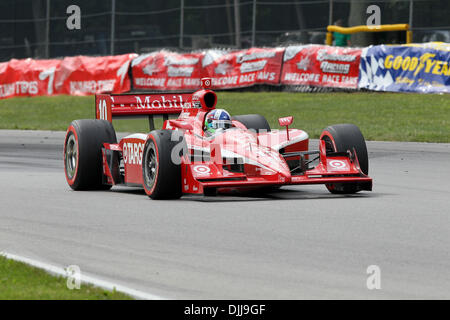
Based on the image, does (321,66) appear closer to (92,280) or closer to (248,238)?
(248,238)

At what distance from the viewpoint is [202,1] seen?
30688 mm

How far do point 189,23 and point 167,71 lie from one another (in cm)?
295

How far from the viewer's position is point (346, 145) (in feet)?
35.1

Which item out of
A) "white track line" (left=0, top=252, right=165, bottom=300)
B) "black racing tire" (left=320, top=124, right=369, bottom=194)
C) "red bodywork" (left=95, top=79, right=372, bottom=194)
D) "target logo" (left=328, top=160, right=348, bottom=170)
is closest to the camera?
"white track line" (left=0, top=252, right=165, bottom=300)

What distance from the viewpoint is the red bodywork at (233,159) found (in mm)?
9961

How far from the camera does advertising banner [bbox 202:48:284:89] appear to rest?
2639 cm

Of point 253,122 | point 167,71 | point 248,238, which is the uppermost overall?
point 167,71

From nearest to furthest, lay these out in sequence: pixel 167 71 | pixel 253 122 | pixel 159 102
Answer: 1. pixel 253 122
2. pixel 159 102
3. pixel 167 71

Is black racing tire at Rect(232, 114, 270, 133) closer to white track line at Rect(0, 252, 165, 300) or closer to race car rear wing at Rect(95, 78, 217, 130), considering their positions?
race car rear wing at Rect(95, 78, 217, 130)

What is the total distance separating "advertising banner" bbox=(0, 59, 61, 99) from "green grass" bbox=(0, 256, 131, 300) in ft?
83.0

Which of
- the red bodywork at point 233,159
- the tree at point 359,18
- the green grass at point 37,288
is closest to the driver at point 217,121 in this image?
the red bodywork at point 233,159

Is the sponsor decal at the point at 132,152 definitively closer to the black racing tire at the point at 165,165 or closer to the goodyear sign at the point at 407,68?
the black racing tire at the point at 165,165

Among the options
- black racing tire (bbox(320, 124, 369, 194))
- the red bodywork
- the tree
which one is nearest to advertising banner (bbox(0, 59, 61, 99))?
the tree

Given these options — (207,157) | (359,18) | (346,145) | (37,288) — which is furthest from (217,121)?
(359,18)
